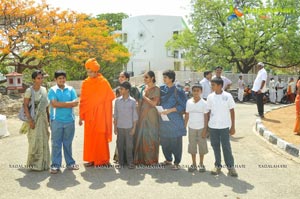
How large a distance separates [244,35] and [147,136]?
18339 millimetres

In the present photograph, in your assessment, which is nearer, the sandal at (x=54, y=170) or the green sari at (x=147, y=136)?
the sandal at (x=54, y=170)

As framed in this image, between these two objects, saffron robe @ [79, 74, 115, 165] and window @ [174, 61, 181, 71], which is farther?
window @ [174, 61, 181, 71]

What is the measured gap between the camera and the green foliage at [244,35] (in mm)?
22027

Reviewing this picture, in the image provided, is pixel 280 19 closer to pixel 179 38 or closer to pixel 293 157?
pixel 179 38

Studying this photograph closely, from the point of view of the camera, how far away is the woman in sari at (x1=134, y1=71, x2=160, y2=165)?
219 inches

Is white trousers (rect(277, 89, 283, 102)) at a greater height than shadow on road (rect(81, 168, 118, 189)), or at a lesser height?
greater

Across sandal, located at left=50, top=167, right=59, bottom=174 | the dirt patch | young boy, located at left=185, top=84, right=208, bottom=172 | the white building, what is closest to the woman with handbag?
young boy, located at left=185, top=84, right=208, bottom=172

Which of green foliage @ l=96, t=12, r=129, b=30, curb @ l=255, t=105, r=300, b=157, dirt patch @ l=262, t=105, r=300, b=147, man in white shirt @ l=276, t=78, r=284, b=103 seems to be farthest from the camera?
green foliage @ l=96, t=12, r=129, b=30

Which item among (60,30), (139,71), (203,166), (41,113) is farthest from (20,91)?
(139,71)

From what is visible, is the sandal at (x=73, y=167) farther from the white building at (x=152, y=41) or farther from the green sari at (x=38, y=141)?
the white building at (x=152, y=41)

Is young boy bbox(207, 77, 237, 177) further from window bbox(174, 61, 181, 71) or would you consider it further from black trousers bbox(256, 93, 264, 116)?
window bbox(174, 61, 181, 71)

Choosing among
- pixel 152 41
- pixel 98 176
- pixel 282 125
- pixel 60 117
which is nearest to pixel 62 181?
pixel 98 176

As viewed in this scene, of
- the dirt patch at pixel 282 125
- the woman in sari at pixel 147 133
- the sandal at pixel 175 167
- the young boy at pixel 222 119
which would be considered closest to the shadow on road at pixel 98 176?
the woman in sari at pixel 147 133

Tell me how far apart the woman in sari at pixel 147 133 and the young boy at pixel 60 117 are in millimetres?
1090
